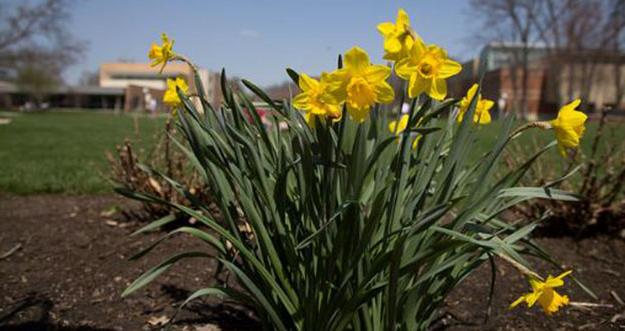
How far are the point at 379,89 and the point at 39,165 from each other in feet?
20.0

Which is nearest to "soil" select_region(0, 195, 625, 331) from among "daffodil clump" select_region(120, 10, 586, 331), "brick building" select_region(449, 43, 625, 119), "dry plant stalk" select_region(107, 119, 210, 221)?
"dry plant stalk" select_region(107, 119, 210, 221)

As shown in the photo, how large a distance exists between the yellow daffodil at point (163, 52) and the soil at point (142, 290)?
0.96m

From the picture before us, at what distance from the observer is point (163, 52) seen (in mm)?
1489

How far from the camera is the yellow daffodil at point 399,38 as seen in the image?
107 cm

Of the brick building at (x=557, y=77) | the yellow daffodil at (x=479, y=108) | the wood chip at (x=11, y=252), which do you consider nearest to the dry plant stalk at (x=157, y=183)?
the wood chip at (x=11, y=252)

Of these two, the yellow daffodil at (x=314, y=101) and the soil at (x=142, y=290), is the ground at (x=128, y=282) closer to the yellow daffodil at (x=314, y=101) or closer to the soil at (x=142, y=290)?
the soil at (x=142, y=290)

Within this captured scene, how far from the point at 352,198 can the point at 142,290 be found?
4.44ft

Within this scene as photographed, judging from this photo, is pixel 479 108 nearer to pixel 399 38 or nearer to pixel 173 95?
pixel 399 38

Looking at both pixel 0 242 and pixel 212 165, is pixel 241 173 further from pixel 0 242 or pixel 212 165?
pixel 0 242

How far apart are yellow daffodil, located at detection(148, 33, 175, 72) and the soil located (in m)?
0.96

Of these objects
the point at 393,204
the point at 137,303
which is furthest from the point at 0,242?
the point at 393,204

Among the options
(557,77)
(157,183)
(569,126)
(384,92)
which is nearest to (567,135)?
(569,126)

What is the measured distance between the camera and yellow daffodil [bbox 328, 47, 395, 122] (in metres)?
1.06

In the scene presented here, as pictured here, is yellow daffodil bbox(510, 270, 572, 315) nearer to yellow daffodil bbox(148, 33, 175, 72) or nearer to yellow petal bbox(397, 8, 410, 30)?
yellow petal bbox(397, 8, 410, 30)
